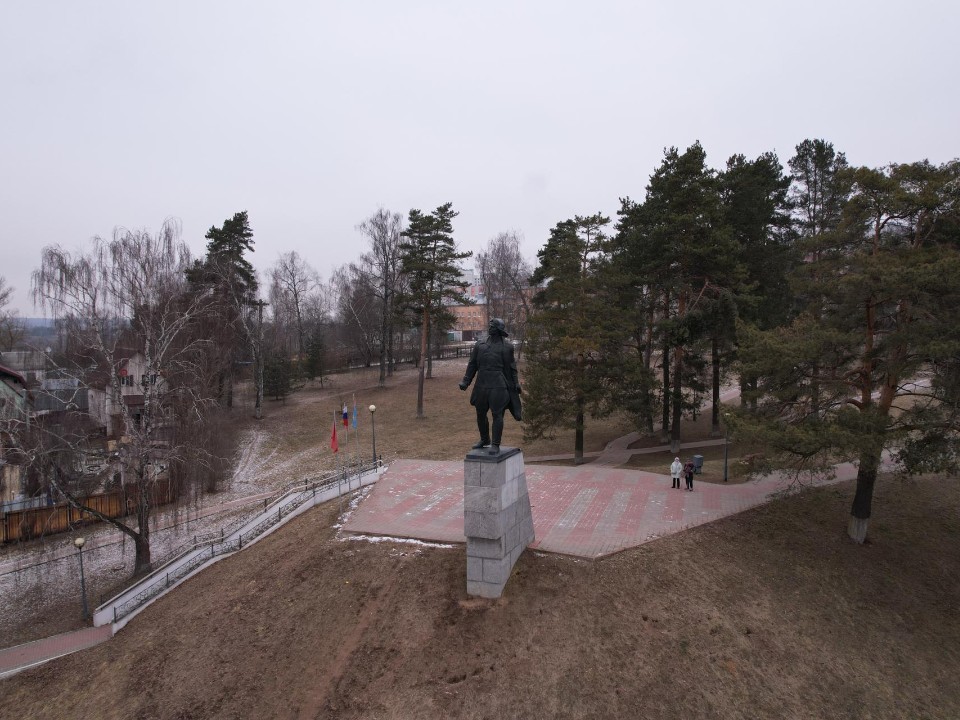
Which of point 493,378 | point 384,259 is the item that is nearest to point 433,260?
→ point 384,259

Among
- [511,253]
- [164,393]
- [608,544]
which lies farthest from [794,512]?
[511,253]

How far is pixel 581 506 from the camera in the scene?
1494cm

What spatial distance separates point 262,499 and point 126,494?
21.6ft

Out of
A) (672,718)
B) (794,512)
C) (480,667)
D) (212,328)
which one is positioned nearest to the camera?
(672,718)

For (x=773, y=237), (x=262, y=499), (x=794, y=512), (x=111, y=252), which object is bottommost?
(x=262, y=499)

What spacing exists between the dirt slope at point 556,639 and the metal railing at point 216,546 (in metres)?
0.79

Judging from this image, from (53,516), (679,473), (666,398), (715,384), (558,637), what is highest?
(715,384)

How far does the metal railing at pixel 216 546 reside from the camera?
13383 millimetres

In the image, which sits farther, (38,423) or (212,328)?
(212,328)

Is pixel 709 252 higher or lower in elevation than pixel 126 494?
higher

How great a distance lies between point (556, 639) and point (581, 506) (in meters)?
5.79

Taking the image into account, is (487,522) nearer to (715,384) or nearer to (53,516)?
(53,516)

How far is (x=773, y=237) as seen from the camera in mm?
25656

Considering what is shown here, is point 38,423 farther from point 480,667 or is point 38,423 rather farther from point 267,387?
point 267,387
